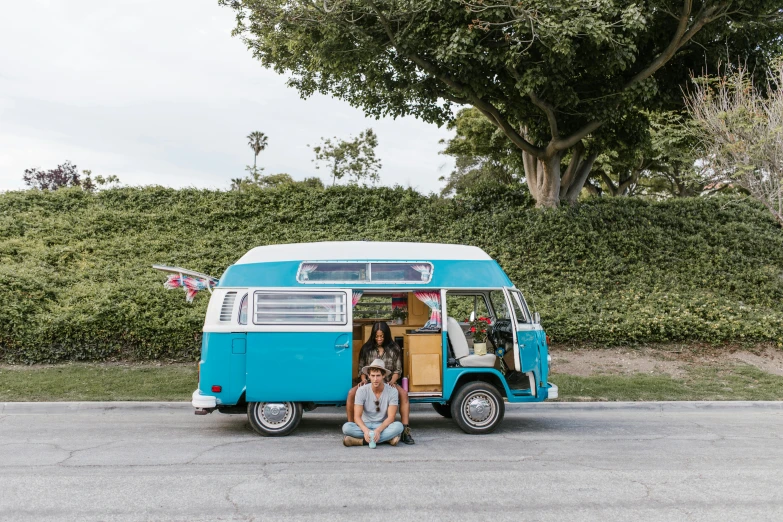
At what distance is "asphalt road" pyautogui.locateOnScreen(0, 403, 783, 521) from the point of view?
18.5 feet

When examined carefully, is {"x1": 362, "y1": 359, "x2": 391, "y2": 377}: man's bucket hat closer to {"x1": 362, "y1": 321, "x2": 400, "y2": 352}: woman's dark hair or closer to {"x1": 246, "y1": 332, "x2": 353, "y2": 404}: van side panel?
{"x1": 362, "y1": 321, "x2": 400, "y2": 352}: woman's dark hair

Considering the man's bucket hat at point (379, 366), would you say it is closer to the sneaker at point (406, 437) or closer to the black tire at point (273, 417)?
the sneaker at point (406, 437)

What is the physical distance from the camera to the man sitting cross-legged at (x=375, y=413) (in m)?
8.34

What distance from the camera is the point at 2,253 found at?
763 inches

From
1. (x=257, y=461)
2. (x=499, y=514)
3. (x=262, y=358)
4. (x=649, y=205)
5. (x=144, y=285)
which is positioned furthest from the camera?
(x=649, y=205)

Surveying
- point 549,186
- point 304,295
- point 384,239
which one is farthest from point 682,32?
point 304,295

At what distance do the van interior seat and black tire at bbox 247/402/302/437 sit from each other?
7.57 ft

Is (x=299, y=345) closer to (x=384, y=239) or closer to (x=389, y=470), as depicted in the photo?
(x=389, y=470)

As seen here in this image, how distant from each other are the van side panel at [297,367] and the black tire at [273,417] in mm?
199

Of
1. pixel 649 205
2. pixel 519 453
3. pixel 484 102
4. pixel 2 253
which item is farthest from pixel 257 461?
pixel 649 205

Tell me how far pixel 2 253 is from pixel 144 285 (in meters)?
5.88

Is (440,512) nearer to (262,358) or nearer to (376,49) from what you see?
(262,358)

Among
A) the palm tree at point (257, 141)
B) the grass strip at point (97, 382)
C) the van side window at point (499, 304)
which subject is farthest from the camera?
the palm tree at point (257, 141)

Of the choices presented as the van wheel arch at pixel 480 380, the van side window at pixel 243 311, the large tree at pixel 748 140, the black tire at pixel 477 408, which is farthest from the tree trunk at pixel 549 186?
the van side window at pixel 243 311
